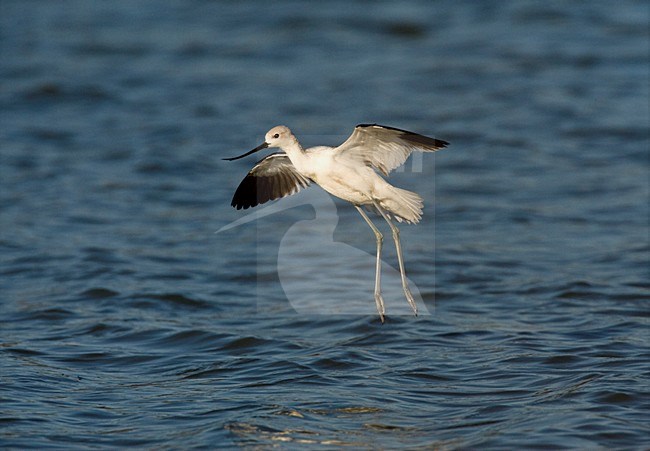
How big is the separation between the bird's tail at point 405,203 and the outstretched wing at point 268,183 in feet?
2.54

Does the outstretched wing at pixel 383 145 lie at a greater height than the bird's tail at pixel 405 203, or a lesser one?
greater

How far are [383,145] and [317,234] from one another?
3392 mm

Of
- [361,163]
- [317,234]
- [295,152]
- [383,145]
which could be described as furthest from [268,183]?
[317,234]

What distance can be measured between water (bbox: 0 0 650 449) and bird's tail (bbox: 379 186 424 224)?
933 mm

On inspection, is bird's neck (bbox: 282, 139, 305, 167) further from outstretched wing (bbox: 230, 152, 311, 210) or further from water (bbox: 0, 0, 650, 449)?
water (bbox: 0, 0, 650, 449)

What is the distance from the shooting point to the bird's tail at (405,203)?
7.02 m

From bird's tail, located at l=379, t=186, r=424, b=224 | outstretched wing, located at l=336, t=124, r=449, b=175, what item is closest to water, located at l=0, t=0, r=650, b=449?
bird's tail, located at l=379, t=186, r=424, b=224

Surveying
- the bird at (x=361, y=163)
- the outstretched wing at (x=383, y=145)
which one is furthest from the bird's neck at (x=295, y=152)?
the outstretched wing at (x=383, y=145)

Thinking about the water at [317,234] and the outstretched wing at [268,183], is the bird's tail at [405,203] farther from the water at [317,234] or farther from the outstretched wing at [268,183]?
the water at [317,234]

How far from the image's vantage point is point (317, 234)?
10203 mm

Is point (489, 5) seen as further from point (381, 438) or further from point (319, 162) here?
point (381, 438)

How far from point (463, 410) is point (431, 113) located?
311 inches

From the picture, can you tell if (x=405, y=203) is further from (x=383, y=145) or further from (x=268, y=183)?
(x=268, y=183)

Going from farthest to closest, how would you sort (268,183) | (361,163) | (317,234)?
(317,234) < (268,183) < (361,163)
